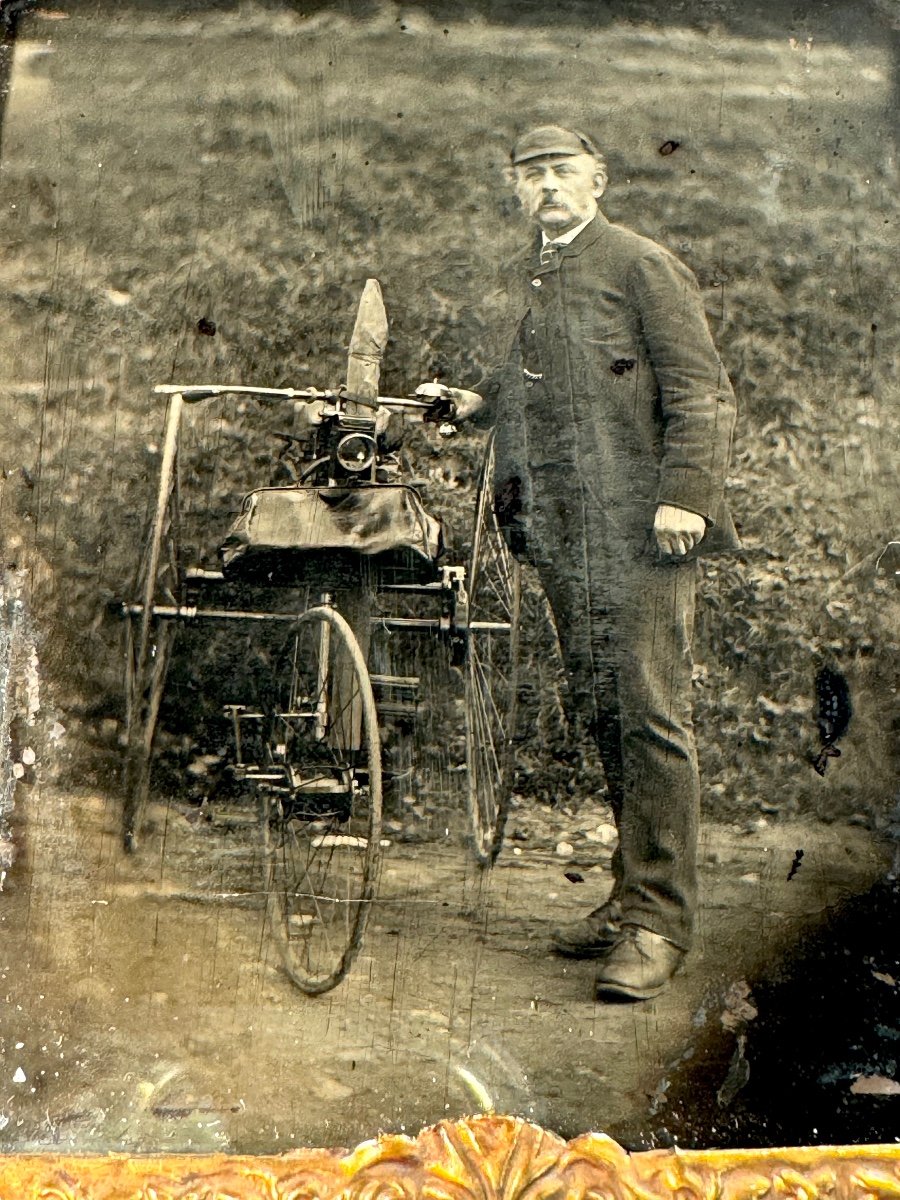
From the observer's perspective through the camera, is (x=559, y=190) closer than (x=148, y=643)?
No

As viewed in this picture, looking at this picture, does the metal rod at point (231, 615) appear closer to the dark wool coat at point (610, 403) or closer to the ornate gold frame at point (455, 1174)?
the dark wool coat at point (610, 403)

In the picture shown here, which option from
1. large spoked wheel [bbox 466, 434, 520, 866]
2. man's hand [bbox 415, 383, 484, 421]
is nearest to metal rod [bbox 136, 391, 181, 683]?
man's hand [bbox 415, 383, 484, 421]

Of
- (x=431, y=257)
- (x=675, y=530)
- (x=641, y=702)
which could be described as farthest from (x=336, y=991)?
(x=431, y=257)

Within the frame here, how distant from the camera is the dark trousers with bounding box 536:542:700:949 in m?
2.00

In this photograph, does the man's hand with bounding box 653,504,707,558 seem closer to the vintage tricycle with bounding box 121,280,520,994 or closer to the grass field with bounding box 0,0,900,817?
the grass field with bounding box 0,0,900,817

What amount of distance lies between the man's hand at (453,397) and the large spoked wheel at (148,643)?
1.65 ft

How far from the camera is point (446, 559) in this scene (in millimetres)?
2062

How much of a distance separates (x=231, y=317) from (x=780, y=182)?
116 centimetres

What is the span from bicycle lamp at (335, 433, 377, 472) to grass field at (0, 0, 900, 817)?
105 millimetres

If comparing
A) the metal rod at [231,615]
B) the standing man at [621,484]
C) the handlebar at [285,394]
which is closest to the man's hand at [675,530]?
the standing man at [621,484]

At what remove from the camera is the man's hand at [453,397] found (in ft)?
6.89

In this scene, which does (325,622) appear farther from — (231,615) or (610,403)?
(610,403)

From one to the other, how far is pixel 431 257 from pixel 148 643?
0.95m

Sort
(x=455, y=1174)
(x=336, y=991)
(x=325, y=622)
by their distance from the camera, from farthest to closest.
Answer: (x=325, y=622), (x=336, y=991), (x=455, y=1174)
